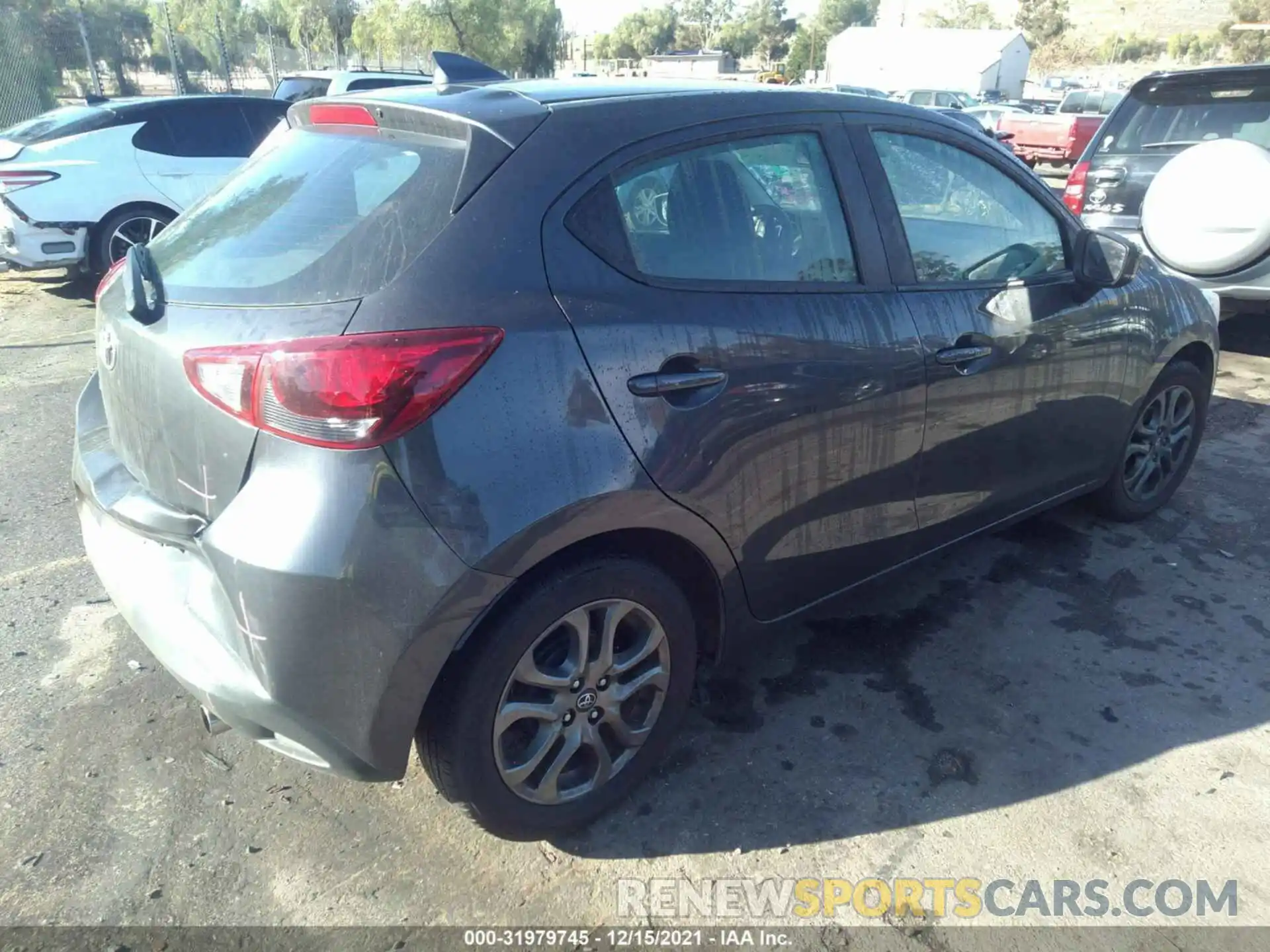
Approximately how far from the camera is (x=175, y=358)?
2121mm

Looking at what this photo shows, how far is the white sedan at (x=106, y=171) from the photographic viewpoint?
7.62 m

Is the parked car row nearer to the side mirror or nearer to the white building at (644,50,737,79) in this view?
the side mirror

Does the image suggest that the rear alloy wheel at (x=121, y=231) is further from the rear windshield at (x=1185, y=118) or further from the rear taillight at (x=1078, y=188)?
the rear windshield at (x=1185, y=118)

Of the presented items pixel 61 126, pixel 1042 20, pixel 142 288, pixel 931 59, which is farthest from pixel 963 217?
pixel 1042 20

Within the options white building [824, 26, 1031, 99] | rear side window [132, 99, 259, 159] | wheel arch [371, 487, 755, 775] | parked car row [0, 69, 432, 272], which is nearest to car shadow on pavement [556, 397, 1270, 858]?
wheel arch [371, 487, 755, 775]

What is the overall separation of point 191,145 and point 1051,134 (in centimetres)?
1939

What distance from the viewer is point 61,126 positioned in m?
8.05

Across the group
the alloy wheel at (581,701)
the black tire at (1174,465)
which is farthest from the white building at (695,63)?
the alloy wheel at (581,701)

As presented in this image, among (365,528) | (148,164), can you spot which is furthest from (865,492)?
(148,164)

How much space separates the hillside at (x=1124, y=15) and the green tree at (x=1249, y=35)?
4581cm

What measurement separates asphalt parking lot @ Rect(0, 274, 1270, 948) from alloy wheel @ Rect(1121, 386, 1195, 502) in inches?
21.1

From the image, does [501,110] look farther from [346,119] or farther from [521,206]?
[346,119]

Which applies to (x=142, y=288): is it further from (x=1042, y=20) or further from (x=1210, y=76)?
(x=1042, y=20)

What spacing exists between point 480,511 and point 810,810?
1.31m
